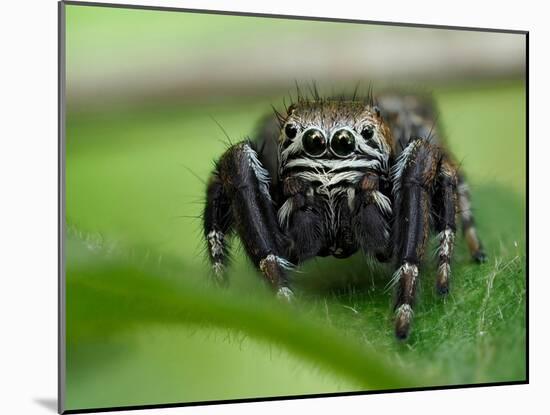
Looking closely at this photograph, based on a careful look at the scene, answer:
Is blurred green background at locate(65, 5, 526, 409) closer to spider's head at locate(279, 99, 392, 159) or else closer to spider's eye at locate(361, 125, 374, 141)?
spider's head at locate(279, 99, 392, 159)

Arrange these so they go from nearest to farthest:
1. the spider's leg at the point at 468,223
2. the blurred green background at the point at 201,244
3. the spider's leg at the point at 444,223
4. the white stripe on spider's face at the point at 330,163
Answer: the blurred green background at the point at 201,244, the white stripe on spider's face at the point at 330,163, the spider's leg at the point at 444,223, the spider's leg at the point at 468,223

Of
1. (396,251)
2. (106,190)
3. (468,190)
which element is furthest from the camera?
(468,190)

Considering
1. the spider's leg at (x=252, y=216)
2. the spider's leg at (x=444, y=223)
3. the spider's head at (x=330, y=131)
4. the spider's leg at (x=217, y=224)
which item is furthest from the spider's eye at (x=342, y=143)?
the spider's leg at (x=217, y=224)

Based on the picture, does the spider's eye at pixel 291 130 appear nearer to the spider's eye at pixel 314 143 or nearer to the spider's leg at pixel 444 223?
the spider's eye at pixel 314 143

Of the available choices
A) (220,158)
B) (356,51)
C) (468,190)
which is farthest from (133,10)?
(468,190)

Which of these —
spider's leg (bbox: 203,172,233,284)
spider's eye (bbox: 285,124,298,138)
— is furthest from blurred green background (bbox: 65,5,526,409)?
spider's eye (bbox: 285,124,298,138)

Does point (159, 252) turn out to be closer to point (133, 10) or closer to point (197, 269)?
point (197, 269)
